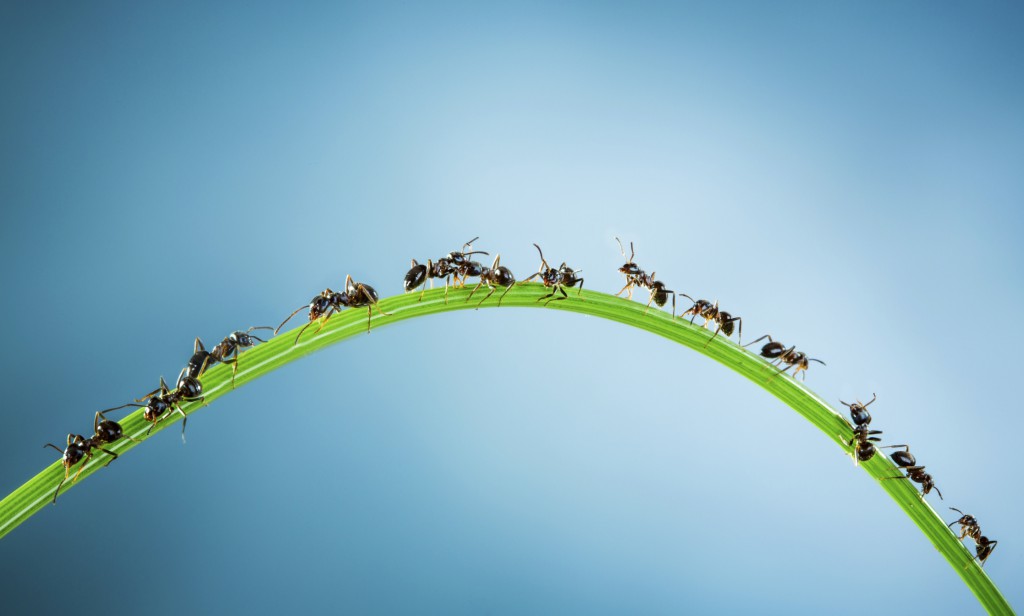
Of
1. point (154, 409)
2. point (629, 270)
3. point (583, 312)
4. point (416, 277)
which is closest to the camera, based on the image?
point (154, 409)

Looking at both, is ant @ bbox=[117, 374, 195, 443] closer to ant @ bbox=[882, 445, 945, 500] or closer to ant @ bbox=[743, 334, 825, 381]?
ant @ bbox=[743, 334, 825, 381]

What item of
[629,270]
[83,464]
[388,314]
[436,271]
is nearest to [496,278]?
[436,271]

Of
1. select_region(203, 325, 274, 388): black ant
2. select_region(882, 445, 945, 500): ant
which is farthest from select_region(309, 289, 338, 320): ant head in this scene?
select_region(882, 445, 945, 500): ant

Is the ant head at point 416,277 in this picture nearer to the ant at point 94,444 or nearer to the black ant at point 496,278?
the black ant at point 496,278

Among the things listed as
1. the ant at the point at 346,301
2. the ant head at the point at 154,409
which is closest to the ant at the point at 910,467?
the ant at the point at 346,301

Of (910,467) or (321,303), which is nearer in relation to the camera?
(321,303)

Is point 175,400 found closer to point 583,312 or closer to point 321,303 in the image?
point 321,303

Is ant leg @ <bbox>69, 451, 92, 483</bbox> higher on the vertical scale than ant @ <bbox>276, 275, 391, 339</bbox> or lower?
lower
